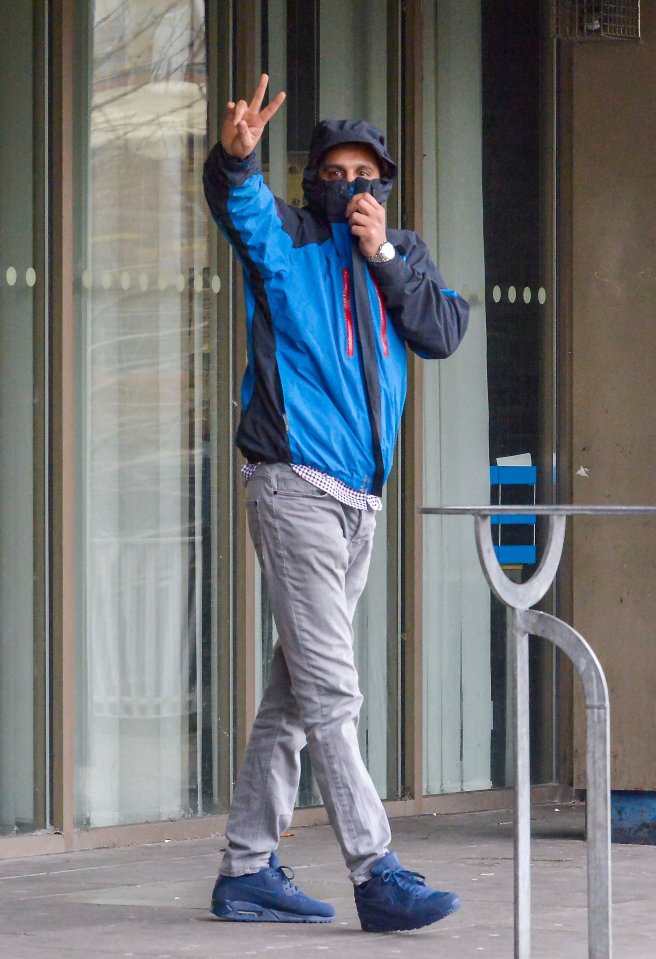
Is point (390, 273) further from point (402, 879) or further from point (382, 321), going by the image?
point (402, 879)

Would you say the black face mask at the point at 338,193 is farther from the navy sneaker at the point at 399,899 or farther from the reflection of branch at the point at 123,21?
the reflection of branch at the point at 123,21

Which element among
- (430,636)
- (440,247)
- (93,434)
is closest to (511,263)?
(440,247)

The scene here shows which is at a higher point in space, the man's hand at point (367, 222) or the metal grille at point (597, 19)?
the metal grille at point (597, 19)

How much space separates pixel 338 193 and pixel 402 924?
1.81m

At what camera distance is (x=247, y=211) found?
464cm

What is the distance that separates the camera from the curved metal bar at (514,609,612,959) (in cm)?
367

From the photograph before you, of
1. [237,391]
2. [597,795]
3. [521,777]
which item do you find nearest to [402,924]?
[521,777]

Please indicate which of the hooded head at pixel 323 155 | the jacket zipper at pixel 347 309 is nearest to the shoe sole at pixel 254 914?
the jacket zipper at pixel 347 309

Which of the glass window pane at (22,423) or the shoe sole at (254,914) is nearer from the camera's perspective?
the shoe sole at (254,914)

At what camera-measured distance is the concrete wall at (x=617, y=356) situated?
657 cm

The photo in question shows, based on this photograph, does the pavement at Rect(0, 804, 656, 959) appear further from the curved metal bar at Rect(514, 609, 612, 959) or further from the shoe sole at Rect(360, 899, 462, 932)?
the curved metal bar at Rect(514, 609, 612, 959)

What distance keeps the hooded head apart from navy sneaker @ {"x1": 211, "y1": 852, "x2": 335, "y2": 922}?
1.69 meters

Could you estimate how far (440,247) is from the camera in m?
7.44

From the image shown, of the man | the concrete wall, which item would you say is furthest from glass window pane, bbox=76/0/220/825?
the man
